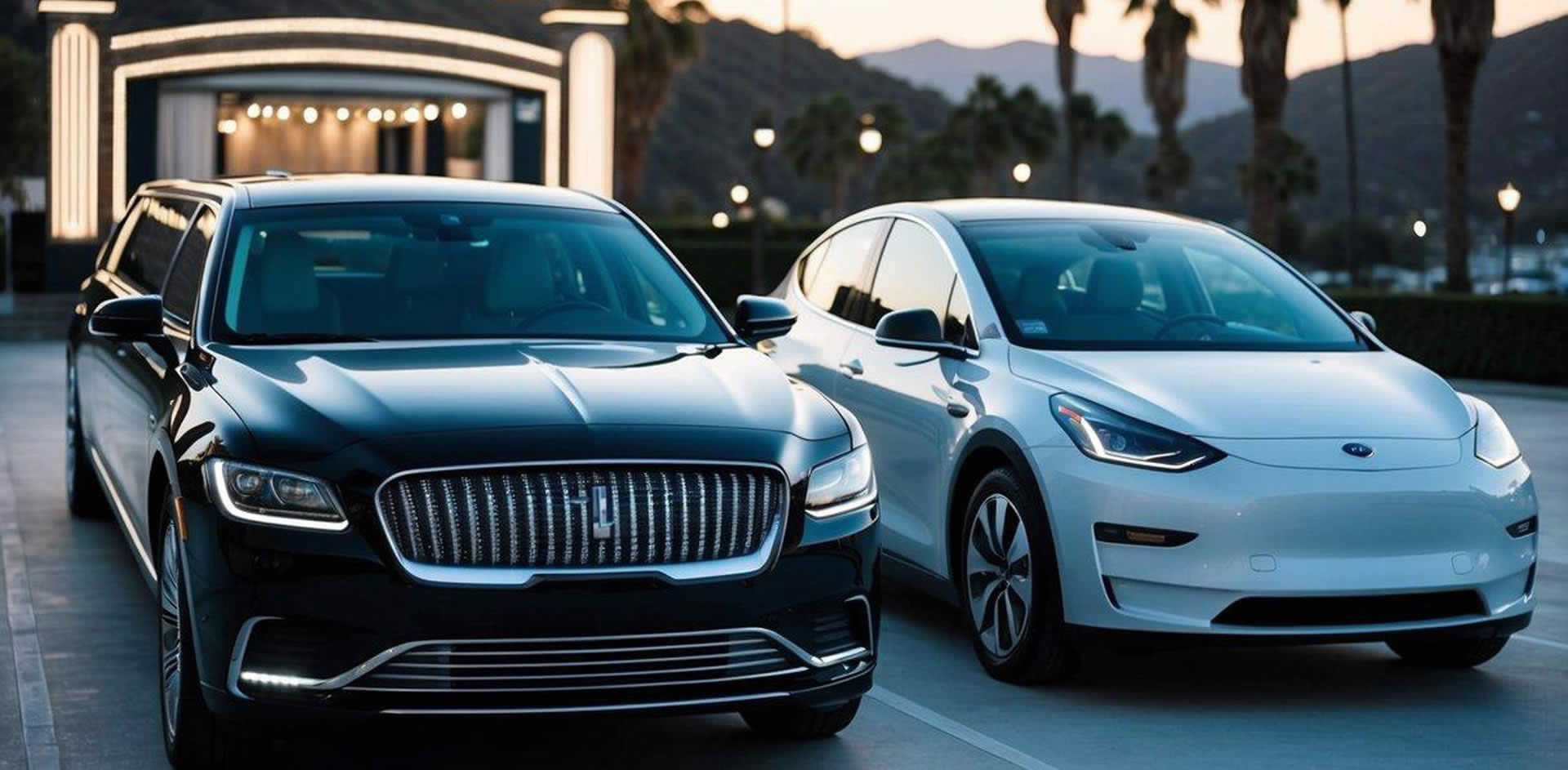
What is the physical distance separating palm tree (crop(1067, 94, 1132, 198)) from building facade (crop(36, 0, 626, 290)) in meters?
39.0

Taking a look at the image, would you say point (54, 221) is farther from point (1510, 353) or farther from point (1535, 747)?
point (1535, 747)

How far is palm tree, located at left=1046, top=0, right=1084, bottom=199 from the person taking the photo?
60.3 meters

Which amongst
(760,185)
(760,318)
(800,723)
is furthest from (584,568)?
(760,185)

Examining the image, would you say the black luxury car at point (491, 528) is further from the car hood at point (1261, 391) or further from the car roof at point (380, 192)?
the car hood at point (1261, 391)

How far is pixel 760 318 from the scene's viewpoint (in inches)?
288

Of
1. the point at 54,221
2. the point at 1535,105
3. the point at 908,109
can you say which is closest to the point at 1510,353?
the point at 54,221

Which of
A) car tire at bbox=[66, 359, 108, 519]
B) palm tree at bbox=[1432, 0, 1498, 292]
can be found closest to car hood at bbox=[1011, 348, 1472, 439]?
car tire at bbox=[66, 359, 108, 519]

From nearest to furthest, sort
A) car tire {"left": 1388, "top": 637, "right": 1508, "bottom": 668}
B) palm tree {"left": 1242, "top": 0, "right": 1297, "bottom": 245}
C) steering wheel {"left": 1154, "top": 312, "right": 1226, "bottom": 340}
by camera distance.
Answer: car tire {"left": 1388, "top": 637, "right": 1508, "bottom": 668} < steering wheel {"left": 1154, "top": 312, "right": 1226, "bottom": 340} < palm tree {"left": 1242, "top": 0, "right": 1297, "bottom": 245}

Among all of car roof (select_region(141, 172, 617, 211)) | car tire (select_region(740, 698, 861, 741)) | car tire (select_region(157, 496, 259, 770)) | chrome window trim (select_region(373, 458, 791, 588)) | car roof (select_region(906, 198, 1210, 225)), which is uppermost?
car roof (select_region(141, 172, 617, 211))

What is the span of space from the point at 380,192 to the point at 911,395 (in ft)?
7.02

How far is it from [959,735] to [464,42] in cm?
3674

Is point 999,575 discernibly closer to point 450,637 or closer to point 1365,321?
point 1365,321

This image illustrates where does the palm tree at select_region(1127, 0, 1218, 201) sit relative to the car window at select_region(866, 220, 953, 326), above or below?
above

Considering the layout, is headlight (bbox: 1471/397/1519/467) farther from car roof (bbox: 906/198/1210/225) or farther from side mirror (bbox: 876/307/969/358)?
side mirror (bbox: 876/307/969/358)
